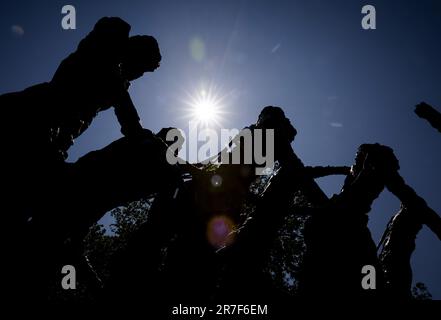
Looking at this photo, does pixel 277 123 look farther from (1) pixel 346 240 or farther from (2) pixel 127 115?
(1) pixel 346 240

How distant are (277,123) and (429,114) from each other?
3.07 m

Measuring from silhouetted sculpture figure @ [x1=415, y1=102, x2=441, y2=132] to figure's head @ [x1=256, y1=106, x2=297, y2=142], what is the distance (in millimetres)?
2799

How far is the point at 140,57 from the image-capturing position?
6.18m

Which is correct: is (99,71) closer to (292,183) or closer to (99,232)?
(292,183)

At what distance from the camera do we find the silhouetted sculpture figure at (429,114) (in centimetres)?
287

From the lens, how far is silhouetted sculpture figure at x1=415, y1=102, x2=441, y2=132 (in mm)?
2865

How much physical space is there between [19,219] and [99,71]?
2741mm

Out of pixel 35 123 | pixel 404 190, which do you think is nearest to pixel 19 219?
pixel 35 123

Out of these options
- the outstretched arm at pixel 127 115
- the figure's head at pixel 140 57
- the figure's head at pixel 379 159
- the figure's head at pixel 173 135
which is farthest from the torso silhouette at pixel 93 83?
the figure's head at pixel 379 159

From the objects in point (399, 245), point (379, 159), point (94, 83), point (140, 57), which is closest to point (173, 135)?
point (140, 57)

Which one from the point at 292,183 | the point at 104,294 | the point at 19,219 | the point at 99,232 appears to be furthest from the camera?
the point at 99,232

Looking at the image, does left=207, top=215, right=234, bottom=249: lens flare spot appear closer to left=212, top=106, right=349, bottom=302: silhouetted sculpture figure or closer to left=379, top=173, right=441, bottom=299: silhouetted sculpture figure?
left=212, top=106, right=349, bottom=302: silhouetted sculpture figure

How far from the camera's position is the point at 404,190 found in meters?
3.31

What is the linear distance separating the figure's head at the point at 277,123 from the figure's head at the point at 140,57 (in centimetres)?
278
